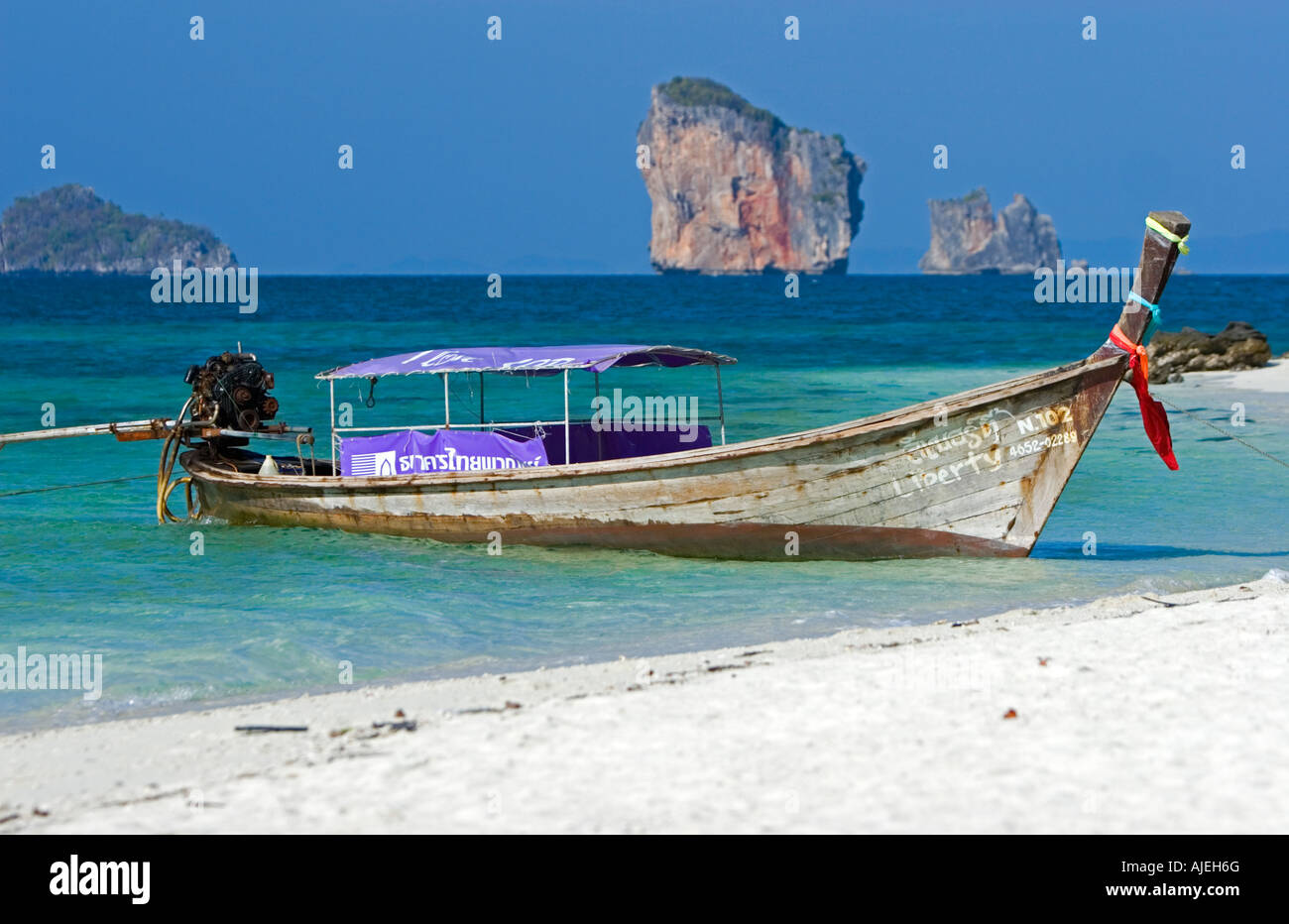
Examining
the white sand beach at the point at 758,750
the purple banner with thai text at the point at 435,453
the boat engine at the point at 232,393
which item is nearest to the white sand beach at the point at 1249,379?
the purple banner with thai text at the point at 435,453

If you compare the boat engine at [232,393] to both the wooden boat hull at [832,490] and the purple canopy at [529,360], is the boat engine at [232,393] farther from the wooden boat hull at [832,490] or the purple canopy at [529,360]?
the wooden boat hull at [832,490]

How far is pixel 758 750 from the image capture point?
22.0ft

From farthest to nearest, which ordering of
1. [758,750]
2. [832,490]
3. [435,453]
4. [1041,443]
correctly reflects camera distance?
[435,453], [832,490], [1041,443], [758,750]

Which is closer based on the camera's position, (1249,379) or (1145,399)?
(1145,399)

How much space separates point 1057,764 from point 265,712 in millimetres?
4765

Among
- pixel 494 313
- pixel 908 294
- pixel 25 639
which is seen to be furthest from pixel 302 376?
pixel 908 294

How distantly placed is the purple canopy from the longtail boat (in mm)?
33

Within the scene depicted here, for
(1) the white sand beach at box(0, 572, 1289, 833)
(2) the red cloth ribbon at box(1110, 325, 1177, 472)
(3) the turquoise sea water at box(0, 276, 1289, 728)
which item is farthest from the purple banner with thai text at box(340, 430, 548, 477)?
(2) the red cloth ribbon at box(1110, 325, 1177, 472)

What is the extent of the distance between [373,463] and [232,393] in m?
2.51

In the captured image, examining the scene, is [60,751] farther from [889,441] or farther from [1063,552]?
[1063,552]

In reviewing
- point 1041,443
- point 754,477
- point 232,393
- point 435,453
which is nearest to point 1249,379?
point 1041,443

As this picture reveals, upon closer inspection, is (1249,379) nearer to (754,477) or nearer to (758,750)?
(754,477)

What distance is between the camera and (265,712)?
8367mm
